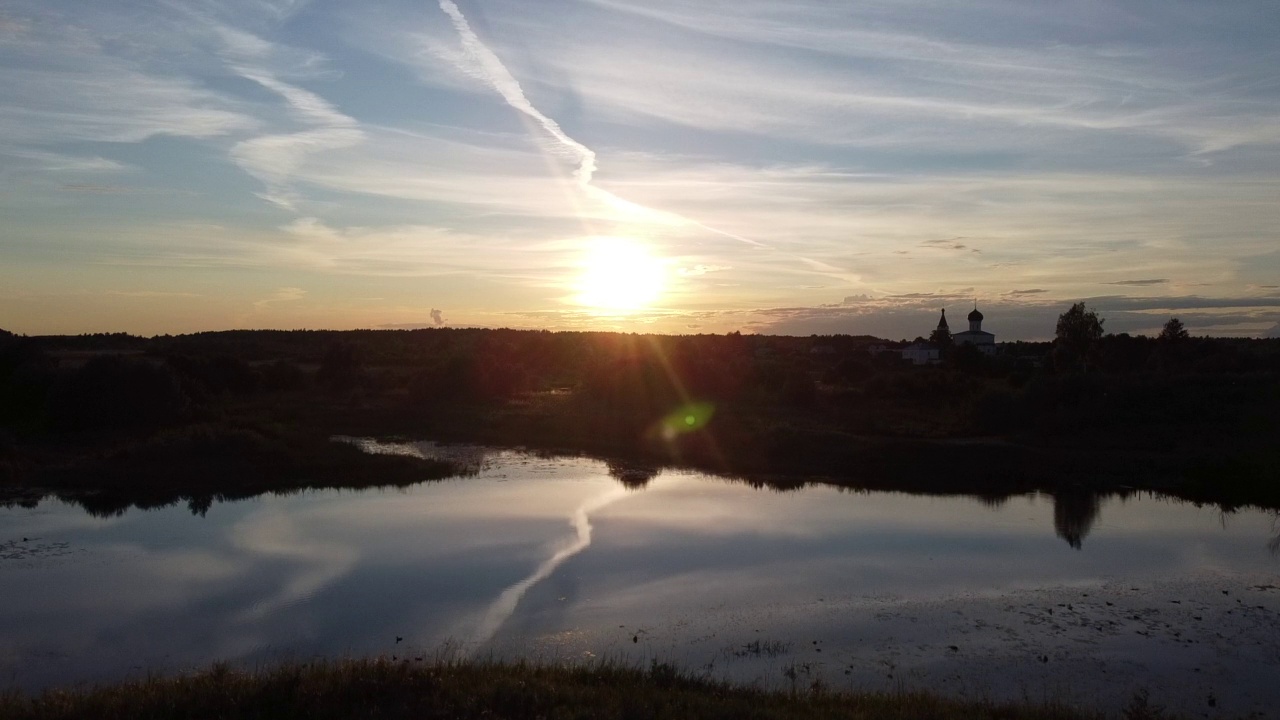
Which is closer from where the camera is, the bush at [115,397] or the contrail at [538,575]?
the contrail at [538,575]

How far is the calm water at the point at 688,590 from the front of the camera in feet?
37.8

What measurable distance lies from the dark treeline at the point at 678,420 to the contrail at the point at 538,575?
6928mm

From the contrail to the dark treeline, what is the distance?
6.93m

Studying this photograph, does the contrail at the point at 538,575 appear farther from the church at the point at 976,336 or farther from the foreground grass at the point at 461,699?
the church at the point at 976,336

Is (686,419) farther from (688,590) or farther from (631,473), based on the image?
(688,590)

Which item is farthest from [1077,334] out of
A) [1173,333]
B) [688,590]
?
[688,590]

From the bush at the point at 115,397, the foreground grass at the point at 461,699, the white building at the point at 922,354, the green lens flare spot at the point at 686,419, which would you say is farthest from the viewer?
the white building at the point at 922,354

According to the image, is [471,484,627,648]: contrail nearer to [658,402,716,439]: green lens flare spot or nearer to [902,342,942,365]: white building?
[658,402,716,439]: green lens flare spot

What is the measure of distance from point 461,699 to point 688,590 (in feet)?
23.8

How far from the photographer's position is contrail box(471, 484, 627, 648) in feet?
41.9

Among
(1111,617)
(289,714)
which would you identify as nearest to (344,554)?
(289,714)

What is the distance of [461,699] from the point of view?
8.11m

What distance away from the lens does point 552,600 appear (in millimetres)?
14242

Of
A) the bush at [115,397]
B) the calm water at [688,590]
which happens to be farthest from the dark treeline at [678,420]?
the calm water at [688,590]
